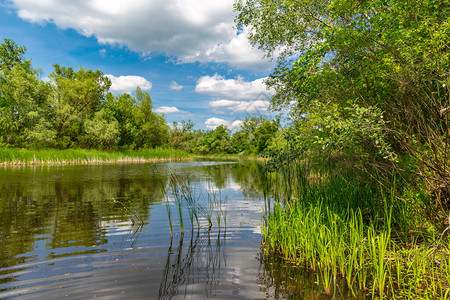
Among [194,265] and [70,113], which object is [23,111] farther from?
[194,265]

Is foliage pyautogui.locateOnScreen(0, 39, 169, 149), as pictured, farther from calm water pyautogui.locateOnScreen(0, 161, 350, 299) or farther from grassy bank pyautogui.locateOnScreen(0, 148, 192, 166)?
calm water pyautogui.locateOnScreen(0, 161, 350, 299)

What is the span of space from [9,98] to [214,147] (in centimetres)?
6969

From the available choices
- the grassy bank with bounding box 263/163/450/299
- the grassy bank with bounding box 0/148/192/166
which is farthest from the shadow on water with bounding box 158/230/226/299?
the grassy bank with bounding box 0/148/192/166

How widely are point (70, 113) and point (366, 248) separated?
2365 inches

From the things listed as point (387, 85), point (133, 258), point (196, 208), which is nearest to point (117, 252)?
point (133, 258)

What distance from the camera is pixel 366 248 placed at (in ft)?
15.1

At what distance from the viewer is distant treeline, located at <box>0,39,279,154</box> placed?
42.0 metres

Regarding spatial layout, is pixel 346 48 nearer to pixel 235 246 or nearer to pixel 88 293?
pixel 235 246

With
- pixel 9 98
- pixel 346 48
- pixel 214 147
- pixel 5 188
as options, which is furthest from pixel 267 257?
pixel 214 147

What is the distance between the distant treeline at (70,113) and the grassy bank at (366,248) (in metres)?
15.1

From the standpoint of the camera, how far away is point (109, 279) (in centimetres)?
471

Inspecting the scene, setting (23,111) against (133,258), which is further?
(23,111)

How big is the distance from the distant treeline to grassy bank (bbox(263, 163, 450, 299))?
1511 cm

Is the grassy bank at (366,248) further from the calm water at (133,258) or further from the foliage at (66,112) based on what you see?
the foliage at (66,112)
